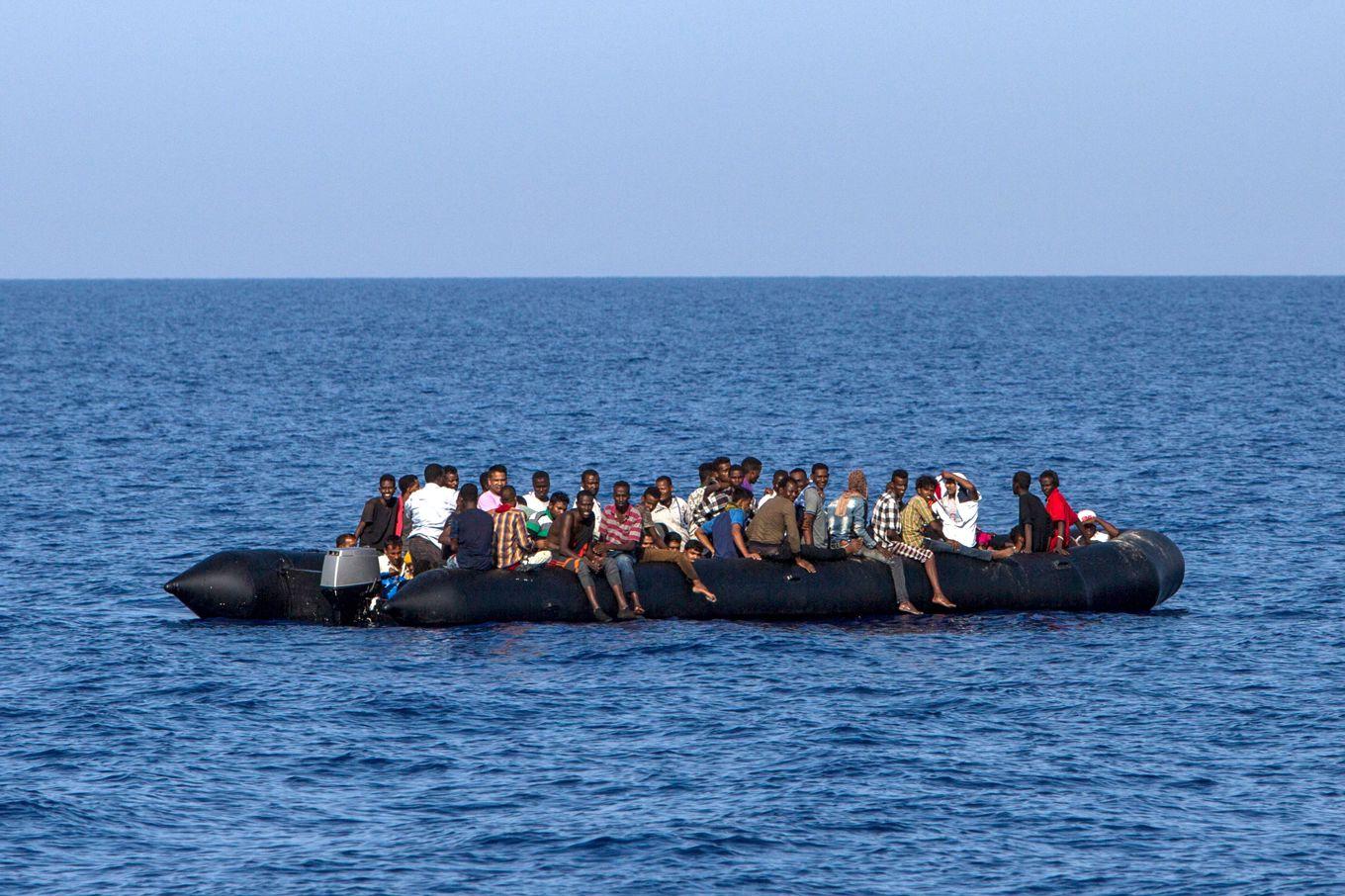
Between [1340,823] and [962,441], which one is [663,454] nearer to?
[962,441]

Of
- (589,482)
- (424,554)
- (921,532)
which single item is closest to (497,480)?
(589,482)

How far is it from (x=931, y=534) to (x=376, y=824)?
A: 10725mm

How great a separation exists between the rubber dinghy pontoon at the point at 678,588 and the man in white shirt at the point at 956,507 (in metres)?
0.33

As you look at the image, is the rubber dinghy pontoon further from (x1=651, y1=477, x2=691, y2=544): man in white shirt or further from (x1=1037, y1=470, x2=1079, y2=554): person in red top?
(x1=651, y1=477, x2=691, y2=544): man in white shirt

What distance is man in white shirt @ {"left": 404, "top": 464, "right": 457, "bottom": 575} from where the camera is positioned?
24562 millimetres

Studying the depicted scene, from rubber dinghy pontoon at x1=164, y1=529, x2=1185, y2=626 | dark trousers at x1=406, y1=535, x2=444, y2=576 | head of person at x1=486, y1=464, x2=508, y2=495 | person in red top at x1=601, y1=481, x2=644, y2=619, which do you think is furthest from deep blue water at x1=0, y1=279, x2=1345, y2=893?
head of person at x1=486, y1=464, x2=508, y2=495

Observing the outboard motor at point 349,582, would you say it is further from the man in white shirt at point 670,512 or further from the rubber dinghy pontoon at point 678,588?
the man in white shirt at point 670,512

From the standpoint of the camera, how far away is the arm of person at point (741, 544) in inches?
979

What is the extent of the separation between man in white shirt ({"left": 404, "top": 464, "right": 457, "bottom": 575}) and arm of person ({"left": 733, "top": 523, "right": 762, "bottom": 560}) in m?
3.90

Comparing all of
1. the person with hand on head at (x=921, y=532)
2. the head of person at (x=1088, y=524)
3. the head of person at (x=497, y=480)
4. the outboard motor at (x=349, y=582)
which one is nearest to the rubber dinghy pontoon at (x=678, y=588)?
the outboard motor at (x=349, y=582)

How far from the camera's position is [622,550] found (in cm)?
2428

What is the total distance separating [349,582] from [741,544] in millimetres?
5362

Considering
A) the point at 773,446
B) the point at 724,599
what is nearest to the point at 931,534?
the point at 724,599

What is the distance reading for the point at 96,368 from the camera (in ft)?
279
